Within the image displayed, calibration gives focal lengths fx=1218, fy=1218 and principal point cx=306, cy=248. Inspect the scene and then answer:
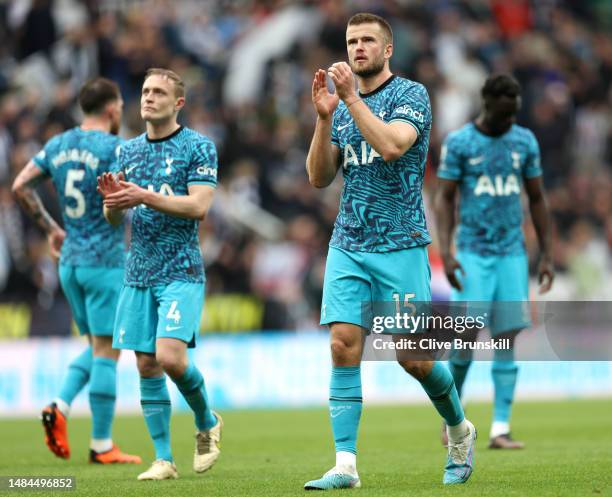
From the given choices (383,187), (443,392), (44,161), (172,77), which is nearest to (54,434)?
(44,161)

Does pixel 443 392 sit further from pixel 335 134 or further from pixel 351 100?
pixel 351 100

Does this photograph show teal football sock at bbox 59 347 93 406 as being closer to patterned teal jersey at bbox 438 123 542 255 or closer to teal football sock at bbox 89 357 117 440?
teal football sock at bbox 89 357 117 440

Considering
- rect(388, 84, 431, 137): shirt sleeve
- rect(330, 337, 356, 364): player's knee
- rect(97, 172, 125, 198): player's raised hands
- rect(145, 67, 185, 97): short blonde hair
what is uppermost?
rect(145, 67, 185, 97): short blonde hair

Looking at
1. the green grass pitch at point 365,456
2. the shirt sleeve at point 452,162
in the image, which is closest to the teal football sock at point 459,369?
the green grass pitch at point 365,456

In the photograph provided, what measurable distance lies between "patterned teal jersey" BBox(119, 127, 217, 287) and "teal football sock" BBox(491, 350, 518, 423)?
3.12m

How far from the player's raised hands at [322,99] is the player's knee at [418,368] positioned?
1.36m

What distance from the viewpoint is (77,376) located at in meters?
9.35

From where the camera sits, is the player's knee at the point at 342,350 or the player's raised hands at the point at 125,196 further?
the player's raised hands at the point at 125,196

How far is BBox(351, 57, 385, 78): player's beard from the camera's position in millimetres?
6496

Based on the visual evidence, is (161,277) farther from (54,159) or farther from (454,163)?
(454,163)

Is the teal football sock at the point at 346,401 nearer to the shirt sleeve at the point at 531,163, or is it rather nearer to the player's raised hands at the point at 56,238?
the player's raised hands at the point at 56,238

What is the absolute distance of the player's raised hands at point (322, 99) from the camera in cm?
615

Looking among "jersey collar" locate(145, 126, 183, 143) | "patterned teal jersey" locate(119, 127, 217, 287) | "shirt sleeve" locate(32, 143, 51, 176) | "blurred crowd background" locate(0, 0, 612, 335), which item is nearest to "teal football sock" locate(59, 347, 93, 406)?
"shirt sleeve" locate(32, 143, 51, 176)

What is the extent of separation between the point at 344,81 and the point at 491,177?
378 cm
